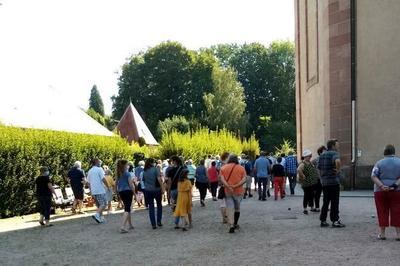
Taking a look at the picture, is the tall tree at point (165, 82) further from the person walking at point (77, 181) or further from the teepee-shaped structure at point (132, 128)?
the person walking at point (77, 181)

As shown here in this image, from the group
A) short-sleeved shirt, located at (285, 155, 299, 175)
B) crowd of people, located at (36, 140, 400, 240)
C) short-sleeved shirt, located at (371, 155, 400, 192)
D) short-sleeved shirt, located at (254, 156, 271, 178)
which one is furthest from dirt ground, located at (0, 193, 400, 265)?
short-sleeved shirt, located at (285, 155, 299, 175)

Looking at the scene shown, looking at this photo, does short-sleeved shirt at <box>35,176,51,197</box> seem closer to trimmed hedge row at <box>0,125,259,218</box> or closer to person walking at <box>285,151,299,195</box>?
trimmed hedge row at <box>0,125,259,218</box>

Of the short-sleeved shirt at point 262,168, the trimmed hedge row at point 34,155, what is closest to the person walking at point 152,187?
the trimmed hedge row at point 34,155

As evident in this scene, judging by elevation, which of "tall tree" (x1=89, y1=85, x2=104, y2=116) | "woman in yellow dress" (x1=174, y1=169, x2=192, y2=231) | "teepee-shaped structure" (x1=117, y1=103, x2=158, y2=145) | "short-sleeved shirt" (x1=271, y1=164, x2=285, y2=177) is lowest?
"woman in yellow dress" (x1=174, y1=169, x2=192, y2=231)

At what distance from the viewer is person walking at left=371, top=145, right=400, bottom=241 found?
10000mm

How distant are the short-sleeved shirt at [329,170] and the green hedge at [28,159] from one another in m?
10.9

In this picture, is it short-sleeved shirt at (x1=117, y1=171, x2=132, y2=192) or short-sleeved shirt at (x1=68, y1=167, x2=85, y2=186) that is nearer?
short-sleeved shirt at (x1=117, y1=171, x2=132, y2=192)

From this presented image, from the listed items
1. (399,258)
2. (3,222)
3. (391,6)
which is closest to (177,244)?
(399,258)

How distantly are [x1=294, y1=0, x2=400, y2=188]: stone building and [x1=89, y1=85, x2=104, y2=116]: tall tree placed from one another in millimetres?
96772

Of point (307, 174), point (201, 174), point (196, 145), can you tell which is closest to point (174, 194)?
point (307, 174)

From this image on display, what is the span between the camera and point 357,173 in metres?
22.6

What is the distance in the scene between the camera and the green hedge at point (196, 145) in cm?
3419

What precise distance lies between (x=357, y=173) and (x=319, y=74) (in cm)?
625

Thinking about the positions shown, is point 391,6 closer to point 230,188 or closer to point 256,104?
point 230,188
